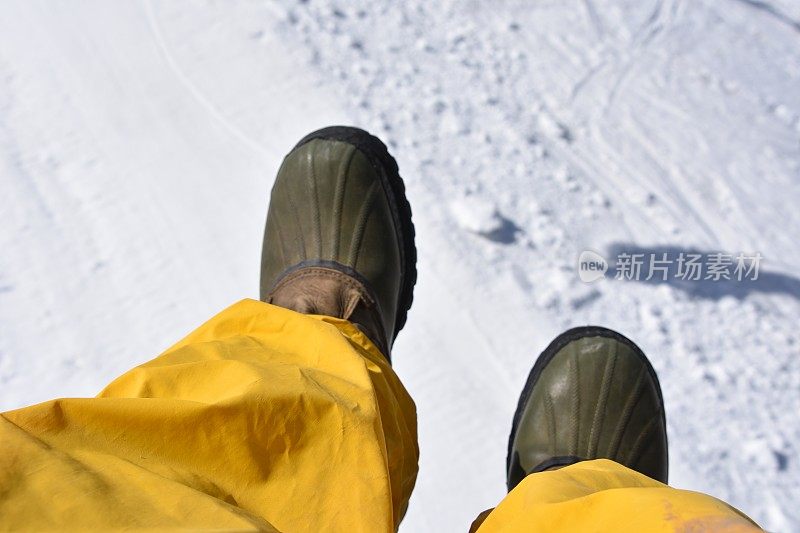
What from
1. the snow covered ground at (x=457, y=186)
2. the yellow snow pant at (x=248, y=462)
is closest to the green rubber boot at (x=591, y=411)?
the snow covered ground at (x=457, y=186)

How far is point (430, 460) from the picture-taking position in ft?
4.20

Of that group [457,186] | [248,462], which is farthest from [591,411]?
[248,462]

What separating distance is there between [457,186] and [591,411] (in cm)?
52

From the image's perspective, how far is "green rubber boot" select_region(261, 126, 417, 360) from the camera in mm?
1328

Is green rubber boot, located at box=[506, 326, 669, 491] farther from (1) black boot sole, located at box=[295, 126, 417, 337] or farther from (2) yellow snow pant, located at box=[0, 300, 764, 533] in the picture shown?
(2) yellow snow pant, located at box=[0, 300, 764, 533]

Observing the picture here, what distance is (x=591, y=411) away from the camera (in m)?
1.32

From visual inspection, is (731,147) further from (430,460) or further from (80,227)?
(80,227)

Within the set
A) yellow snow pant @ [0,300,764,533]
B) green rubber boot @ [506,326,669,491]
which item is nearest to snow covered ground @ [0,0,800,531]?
green rubber boot @ [506,326,669,491]

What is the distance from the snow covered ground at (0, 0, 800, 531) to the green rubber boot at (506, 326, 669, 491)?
6cm

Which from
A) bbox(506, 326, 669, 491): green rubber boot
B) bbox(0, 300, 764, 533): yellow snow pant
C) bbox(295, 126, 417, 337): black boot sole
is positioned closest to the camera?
bbox(0, 300, 764, 533): yellow snow pant

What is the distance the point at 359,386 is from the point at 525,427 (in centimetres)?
57

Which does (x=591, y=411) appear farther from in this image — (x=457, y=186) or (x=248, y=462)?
(x=248, y=462)

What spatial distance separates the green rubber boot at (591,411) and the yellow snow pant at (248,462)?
0.46m

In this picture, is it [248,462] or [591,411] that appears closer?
[248,462]
